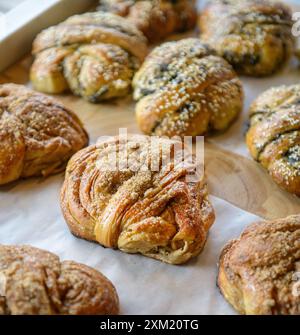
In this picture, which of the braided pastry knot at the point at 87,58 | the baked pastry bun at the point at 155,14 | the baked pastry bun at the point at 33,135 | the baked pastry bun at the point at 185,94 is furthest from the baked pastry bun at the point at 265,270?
the baked pastry bun at the point at 155,14

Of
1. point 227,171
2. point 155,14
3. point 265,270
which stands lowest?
point 227,171

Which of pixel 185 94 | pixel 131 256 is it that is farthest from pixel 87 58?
pixel 131 256

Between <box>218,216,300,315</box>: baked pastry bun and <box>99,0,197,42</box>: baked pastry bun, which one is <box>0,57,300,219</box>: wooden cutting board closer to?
<box>218,216,300,315</box>: baked pastry bun

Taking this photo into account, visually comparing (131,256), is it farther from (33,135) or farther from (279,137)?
(279,137)

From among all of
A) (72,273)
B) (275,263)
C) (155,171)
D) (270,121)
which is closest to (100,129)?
(155,171)

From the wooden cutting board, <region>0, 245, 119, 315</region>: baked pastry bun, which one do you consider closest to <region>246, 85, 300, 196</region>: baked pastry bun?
the wooden cutting board

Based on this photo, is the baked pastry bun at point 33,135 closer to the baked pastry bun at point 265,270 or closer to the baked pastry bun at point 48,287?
the baked pastry bun at point 48,287

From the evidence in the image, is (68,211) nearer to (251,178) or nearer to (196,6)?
(251,178)

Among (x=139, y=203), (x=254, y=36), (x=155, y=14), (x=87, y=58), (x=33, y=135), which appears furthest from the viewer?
(x=155, y=14)
